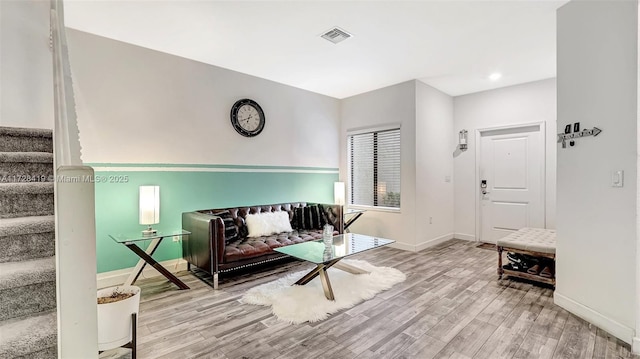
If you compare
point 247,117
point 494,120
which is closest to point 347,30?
point 247,117

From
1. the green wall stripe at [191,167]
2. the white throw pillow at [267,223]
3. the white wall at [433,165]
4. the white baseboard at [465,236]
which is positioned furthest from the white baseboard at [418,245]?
the green wall stripe at [191,167]

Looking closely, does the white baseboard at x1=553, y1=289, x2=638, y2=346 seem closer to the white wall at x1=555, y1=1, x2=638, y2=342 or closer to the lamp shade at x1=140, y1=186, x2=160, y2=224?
the white wall at x1=555, y1=1, x2=638, y2=342

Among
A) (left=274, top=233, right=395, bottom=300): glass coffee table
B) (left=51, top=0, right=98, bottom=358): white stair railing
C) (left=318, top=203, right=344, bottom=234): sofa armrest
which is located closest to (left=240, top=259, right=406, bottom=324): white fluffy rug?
(left=274, top=233, right=395, bottom=300): glass coffee table

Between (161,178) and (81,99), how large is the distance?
108cm

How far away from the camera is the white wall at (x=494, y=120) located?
4.35 meters

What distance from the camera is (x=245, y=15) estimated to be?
2.71 meters

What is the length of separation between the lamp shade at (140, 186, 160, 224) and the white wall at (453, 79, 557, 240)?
480cm

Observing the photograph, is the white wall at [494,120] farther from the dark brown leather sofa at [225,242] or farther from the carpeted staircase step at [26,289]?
the carpeted staircase step at [26,289]

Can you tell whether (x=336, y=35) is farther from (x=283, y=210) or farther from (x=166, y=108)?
(x=283, y=210)

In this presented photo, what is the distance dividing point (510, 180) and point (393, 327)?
3.73 m

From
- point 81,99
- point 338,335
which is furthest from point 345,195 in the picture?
point 81,99

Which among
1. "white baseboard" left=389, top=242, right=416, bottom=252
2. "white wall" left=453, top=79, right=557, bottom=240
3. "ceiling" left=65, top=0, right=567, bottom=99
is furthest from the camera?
"white baseboard" left=389, top=242, right=416, bottom=252

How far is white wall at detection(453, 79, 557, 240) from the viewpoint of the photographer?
171 inches

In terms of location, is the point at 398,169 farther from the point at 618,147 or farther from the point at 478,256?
the point at 618,147
